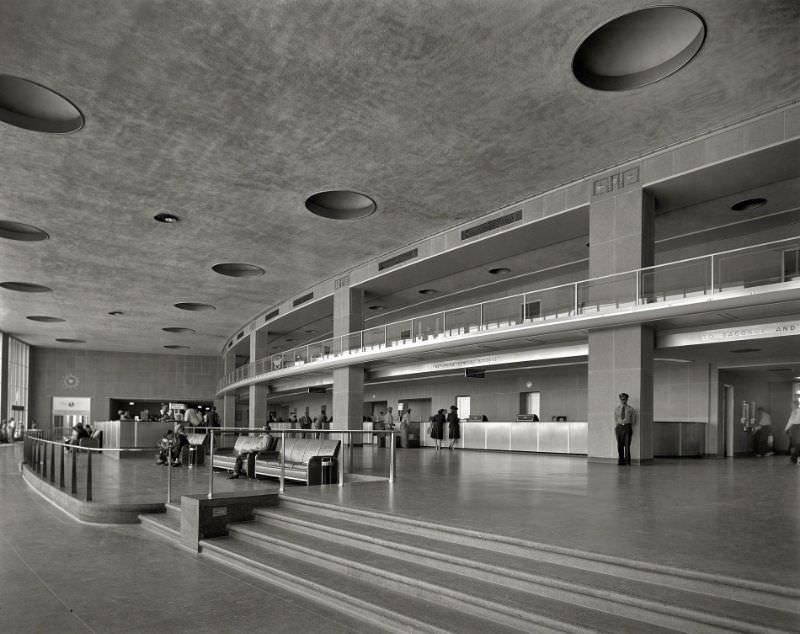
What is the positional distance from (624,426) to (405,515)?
8094mm

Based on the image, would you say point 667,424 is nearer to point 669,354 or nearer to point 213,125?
point 669,354

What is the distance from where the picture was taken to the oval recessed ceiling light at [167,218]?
18.2 m

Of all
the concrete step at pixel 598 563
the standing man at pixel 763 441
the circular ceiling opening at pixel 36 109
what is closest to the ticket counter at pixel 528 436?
the standing man at pixel 763 441

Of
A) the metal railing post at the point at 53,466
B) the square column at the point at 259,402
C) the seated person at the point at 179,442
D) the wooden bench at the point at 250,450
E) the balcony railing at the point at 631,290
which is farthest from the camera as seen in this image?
the square column at the point at 259,402

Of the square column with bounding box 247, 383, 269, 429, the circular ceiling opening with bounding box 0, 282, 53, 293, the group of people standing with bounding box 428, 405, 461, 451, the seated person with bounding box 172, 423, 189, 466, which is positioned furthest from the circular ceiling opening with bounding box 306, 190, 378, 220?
the square column with bounding box 247, 383, 269, 429

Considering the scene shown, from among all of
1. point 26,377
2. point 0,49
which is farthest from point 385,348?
point 26,377

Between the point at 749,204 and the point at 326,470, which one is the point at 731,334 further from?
the point at 326,470

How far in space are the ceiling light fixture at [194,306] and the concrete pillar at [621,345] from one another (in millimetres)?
22490

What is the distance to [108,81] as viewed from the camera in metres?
11.0

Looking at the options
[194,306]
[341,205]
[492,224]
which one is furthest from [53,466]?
[194,306]

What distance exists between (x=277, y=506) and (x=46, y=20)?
777cm

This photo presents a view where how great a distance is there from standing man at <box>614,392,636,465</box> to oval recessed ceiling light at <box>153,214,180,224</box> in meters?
13.1

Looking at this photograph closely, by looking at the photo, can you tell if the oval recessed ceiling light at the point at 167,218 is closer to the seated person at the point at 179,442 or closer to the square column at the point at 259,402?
the seated person at the point at 179,442

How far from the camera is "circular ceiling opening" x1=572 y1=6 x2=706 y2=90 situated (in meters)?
9.80
